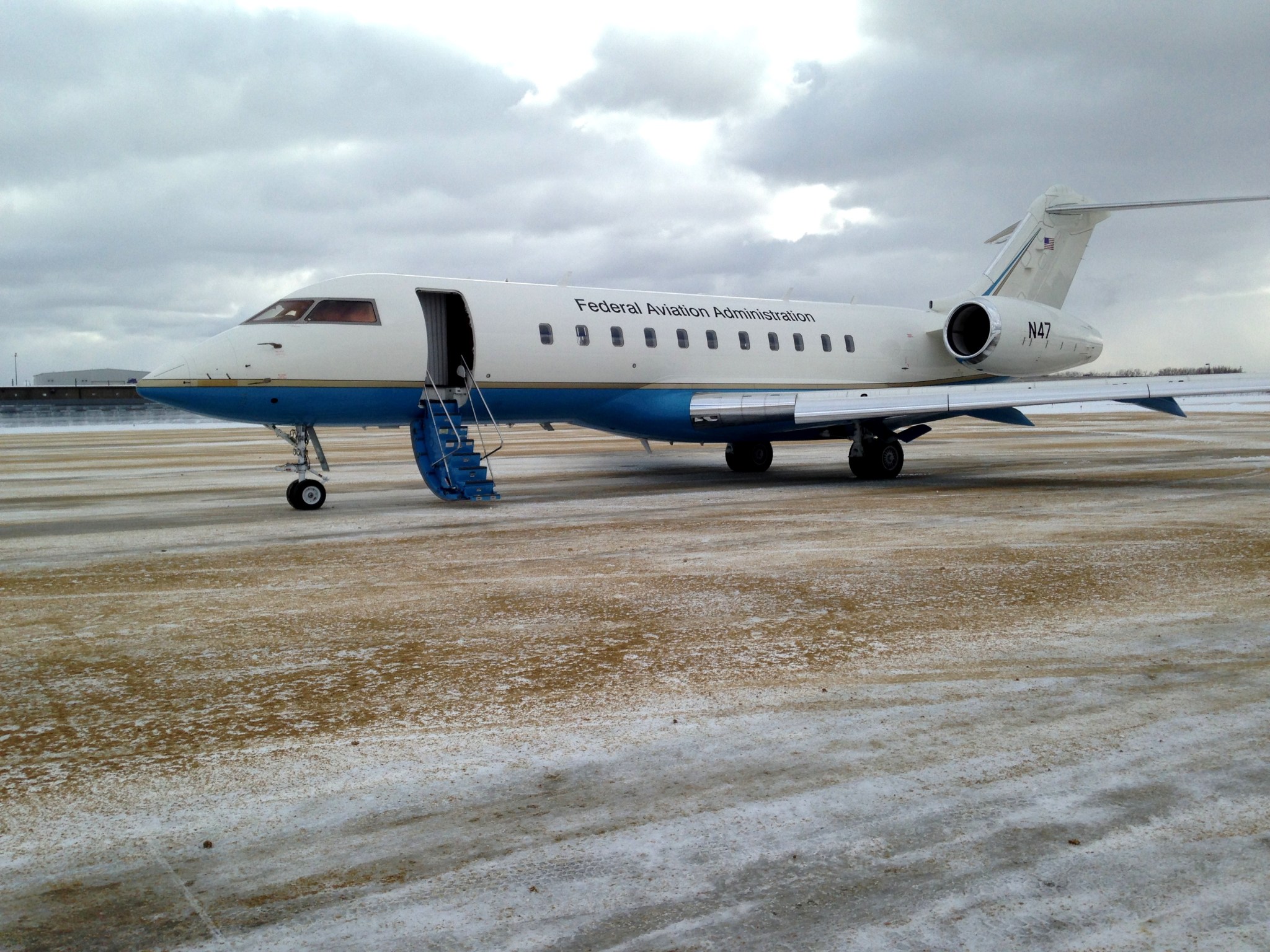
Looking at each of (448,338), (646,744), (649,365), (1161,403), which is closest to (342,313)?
(448,338)

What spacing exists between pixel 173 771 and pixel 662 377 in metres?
13.0

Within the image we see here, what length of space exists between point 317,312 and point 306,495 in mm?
2510

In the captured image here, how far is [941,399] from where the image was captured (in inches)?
575

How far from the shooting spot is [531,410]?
15203 mm

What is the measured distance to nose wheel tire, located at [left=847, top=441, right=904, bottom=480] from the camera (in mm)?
16266

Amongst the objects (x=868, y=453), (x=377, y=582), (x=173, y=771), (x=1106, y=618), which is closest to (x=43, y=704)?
(x=173, y=771)

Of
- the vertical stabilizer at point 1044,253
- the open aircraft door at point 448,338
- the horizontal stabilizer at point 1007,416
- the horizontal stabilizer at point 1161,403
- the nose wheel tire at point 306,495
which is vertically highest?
the vertical stabilizer at point 1044,253

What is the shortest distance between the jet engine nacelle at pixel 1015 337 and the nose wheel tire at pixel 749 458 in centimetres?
430

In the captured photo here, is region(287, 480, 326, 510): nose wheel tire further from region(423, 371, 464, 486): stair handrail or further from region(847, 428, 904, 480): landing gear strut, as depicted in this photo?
region(847, 428, 904, 480): landing gear strut

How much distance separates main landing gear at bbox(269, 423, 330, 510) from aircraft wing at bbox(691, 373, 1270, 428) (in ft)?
20.3

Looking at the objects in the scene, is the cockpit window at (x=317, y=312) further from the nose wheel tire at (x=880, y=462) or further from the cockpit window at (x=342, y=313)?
the nose wheel tire at (x=880, y=462)

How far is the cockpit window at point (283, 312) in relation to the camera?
12992 mm

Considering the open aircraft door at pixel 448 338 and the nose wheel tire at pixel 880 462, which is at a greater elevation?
the open aircraft door at pixel 448 338

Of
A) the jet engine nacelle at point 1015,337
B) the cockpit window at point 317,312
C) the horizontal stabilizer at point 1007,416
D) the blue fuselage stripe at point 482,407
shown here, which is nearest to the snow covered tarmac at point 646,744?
A: the blue fuselage stripe at point 482,407
